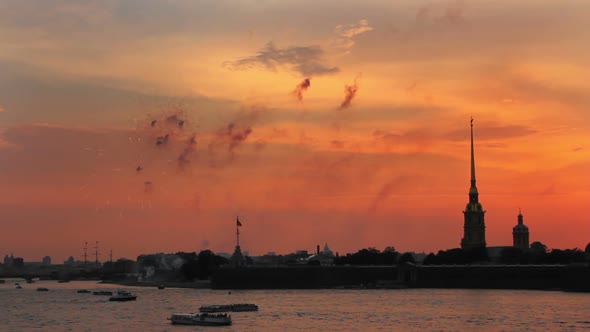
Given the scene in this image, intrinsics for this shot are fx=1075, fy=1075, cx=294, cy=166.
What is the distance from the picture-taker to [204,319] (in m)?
118

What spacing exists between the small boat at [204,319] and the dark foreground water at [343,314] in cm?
147

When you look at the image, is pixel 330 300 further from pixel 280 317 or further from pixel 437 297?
pixel 280 317

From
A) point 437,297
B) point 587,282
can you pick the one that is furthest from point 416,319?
point 587,282

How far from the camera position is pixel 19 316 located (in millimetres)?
140750

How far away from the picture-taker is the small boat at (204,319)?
116 meters

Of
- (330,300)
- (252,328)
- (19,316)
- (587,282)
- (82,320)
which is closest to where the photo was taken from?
(252,328)

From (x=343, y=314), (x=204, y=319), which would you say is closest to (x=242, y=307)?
(x=343, y=314)

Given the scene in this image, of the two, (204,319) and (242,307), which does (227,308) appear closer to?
(242,307)

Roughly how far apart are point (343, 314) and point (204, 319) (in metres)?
19.7

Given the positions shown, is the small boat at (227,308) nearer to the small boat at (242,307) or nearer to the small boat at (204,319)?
the small boat at (242,307)

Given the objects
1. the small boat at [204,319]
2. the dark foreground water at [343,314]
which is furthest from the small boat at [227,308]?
the small boat at [204,319]

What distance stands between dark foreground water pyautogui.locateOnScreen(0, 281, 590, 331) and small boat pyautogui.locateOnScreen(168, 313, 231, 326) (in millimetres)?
1472

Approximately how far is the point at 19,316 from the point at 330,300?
48514mm

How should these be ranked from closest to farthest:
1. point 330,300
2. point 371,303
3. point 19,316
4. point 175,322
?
point 175,322, point 19,316, point 371,303, point 330,300
